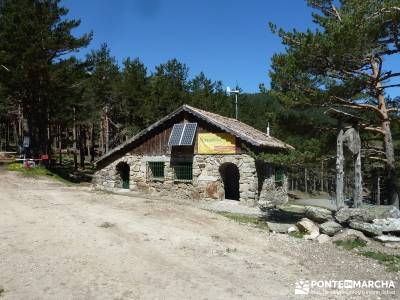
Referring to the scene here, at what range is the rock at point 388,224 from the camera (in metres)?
11.5

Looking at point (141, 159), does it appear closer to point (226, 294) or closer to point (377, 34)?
point (377, 34)

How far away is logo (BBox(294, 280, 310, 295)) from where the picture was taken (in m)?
7.12

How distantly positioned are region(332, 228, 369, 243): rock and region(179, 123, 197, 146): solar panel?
427 inches

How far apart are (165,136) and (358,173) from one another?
11.9 meters

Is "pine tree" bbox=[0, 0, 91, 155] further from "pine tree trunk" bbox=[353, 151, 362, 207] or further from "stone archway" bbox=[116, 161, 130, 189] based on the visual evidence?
"pine tree trunk" bbox=[353, 151, 362, 207]

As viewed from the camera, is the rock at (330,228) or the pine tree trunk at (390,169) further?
the pine tree trunk at (390,169)

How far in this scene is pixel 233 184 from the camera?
25.1 meters

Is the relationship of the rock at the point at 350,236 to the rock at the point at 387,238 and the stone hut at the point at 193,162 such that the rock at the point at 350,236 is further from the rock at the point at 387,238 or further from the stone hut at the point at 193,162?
the stone hut at the point at 193,162

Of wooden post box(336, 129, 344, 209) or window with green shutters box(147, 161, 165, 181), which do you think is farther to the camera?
window with green shutters box(147, 161, 165, 181)

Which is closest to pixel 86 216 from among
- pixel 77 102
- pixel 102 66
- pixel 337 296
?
pixel 337 296

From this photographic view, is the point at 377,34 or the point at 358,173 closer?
the point at 377,34

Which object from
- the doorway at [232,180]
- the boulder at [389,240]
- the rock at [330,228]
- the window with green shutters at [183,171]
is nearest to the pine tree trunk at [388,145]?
the boulder at [389,240]

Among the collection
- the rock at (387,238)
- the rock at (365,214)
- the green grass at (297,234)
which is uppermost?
the rock at (365,214)

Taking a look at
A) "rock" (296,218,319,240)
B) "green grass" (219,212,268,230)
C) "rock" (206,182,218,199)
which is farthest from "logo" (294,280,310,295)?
"rock" (206,182,218,199)
